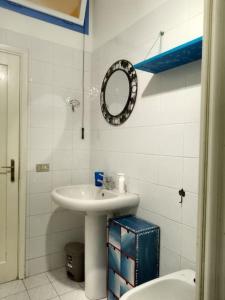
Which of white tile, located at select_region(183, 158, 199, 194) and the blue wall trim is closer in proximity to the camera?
white tile, located at select_region(183, 158, 199, 194)

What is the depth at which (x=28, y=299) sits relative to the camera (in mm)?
1826

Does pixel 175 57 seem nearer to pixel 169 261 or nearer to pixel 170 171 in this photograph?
pixel 170 171

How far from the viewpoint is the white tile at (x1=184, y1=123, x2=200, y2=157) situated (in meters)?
1.35

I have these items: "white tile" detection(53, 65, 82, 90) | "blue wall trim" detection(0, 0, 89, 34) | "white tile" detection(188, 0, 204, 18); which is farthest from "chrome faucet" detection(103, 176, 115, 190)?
"blue wall trim" detection(0, 0, 89, 34)

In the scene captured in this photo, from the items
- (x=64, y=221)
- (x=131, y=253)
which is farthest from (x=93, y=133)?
(x=131, y=253)

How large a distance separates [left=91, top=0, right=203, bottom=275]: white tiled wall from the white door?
3.07ft

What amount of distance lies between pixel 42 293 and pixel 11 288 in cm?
30

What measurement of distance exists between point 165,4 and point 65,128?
4.51 feet

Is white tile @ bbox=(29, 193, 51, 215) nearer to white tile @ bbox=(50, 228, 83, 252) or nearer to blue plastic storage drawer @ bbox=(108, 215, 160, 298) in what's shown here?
white tile @ bbox=(50, 228, 83, 252)

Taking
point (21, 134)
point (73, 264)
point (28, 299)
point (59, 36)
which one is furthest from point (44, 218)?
point (59, 36)

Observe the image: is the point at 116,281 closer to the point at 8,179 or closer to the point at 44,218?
the point at 44,218

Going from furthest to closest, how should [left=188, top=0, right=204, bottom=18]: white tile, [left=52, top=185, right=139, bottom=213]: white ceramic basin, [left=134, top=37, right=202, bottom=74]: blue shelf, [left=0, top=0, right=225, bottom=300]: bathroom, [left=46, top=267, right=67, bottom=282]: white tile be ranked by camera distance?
1. [left=46, top=267, right=67, bottom=282]: white tile
2. [left=52, top=185, right=139, bottom=213]: white ceramic basin
3. [left=0, top=0, right=225, bottom=300]: bathroom
4. [left=188, top=0, right=204, bottom=18]: white tile
5. [left=134, top=37, right=202, bottom=74]: blue shelf

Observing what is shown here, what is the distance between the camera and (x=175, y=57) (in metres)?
1.35

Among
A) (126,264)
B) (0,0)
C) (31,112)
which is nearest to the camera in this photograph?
(126,264)
